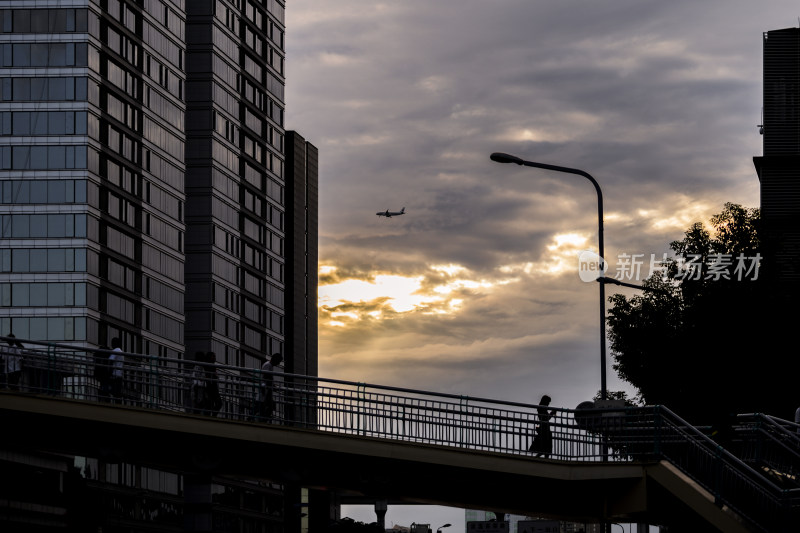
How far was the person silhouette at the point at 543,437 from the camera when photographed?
103 ft

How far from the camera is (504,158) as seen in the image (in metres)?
36.4

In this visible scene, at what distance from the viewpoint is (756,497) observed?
1105 inches

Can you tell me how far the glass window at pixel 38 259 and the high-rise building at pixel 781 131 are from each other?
5255 centimetres

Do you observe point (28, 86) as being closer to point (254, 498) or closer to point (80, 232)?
point (80, 232)

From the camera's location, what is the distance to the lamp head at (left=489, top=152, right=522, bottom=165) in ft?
119

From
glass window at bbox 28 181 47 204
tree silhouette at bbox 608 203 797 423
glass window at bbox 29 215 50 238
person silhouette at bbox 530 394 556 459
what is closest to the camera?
person silhouette at bbox 530 394 556 459

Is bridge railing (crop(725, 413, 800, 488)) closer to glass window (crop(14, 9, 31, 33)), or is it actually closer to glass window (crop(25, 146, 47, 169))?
glass window (crop(25, 146, 47, 169))

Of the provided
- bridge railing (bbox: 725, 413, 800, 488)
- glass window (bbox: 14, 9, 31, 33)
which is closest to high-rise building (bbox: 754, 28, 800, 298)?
bridge railing (bbox: 725, 413, 800, 488)

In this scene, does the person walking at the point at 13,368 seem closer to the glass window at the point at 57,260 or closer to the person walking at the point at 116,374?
the person walking at the point at 116,374

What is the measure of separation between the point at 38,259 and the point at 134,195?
1053cm

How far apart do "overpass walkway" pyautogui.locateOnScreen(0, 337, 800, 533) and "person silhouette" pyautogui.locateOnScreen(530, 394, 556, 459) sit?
2.9 inches

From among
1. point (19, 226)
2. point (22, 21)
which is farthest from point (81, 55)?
point (19, 226)

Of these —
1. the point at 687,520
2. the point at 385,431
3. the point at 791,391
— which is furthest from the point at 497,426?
the point at 791,391

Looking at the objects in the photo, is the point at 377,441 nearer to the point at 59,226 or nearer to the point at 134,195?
the point at 59,226
